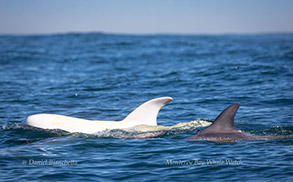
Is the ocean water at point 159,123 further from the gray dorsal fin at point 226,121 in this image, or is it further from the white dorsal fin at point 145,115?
the white dorsal fin at point 145,115

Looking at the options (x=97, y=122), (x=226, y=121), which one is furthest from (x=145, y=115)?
(x=226, y=121)

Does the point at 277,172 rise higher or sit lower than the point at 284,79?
lower

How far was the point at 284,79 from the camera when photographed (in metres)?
21.0

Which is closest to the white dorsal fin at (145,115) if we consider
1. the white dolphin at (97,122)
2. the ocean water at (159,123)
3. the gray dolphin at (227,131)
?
the white dolphin at (97,122)

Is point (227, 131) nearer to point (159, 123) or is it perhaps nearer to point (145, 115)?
point (145, 115)

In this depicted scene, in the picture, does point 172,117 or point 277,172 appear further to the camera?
point 172,117

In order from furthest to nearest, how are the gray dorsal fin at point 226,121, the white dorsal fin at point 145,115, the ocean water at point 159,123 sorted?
the white dorsal fin at point 145,115 < the gray dorsal fin at point 226,121 < the ocean water at point 159,123

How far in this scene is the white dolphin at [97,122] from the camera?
36.5 ft

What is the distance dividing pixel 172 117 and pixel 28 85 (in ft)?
37.9

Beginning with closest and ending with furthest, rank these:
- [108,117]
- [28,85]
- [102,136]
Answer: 1. [102,136]
2. [108,117]
3. [28,85]

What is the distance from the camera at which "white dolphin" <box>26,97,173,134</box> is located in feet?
36.5

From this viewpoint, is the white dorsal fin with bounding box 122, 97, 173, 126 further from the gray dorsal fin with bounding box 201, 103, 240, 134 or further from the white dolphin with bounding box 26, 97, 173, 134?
the gray dorsal fin with bounding box 201, 103, 240, 134

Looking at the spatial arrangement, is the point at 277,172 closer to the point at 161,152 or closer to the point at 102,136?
the point at 161,152

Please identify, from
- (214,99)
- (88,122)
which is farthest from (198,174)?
(214,99)
